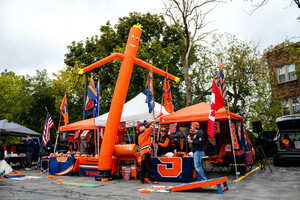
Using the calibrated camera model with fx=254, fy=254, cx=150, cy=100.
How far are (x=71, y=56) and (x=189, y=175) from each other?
2965 centimetres

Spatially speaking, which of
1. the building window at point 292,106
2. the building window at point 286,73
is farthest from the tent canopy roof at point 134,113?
the building window at point 286,73

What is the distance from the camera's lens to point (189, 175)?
8.82 metres

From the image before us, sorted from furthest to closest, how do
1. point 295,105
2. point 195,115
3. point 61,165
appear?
point 295,105 < point 61,165 < point 195,115

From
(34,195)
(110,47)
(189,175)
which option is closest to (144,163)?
(189,175)

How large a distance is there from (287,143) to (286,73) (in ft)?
32.4

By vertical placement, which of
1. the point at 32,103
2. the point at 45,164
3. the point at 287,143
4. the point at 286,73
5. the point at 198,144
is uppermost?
the point at 286,73

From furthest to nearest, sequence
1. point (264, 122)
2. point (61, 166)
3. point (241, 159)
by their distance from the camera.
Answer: point (264, 122) < point (61, 166) < point (241, 159)

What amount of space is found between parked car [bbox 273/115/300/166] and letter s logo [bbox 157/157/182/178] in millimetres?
6824

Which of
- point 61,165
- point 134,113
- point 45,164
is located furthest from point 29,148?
point 134,113

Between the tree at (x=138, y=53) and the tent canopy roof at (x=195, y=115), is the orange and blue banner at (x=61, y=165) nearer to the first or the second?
the tent canopy roof at (x=195, y=115)

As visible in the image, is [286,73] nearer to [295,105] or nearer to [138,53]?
[295,105]

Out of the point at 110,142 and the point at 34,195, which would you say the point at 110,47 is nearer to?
the point at 110,142

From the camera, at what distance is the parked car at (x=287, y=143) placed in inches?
498

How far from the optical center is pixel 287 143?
13.6 m
